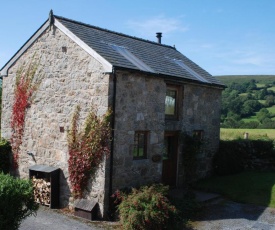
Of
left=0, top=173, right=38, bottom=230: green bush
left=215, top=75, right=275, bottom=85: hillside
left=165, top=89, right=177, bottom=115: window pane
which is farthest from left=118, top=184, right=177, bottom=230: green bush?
left=215, top=75, right=275, bottom=85: hillside

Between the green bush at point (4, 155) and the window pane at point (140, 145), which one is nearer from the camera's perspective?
the window pane at point (140, 145)

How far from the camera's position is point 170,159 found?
14.1 metres

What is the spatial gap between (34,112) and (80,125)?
8.55 feet

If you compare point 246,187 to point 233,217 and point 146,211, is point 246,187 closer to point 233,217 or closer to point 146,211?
point 233,217

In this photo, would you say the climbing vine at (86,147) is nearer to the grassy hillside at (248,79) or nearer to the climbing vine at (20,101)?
the climbing vine at (20,101)

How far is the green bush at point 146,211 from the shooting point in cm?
938

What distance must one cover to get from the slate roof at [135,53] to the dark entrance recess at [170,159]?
263cm

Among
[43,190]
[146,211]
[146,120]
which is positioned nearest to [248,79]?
[146,120]

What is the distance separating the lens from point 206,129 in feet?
52.0

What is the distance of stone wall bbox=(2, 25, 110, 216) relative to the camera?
11102mm

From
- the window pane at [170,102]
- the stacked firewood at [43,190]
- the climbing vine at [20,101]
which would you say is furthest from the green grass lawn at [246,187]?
the climbing vine at [20,101]

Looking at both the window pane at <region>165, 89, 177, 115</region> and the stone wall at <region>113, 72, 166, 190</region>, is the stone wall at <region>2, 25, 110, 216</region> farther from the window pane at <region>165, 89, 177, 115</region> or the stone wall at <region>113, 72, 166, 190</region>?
the window pane at <region>165, 89, 177, 115</region>

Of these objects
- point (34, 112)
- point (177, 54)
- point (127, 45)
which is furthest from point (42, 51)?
point (177, 54)

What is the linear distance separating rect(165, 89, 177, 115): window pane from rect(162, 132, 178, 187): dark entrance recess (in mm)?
930
